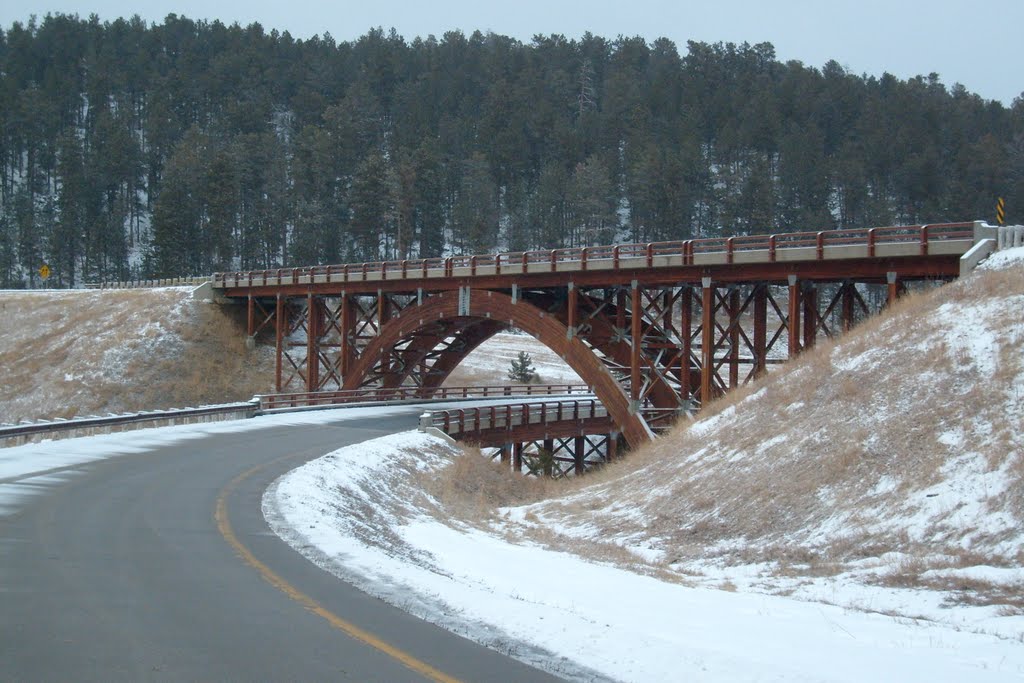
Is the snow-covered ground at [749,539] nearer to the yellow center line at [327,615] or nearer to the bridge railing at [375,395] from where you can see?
the yellow center line at [327,615]

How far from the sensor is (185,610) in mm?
9586

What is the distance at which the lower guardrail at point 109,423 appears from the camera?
84.9ft

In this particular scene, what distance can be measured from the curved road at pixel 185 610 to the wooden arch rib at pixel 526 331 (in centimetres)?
2223

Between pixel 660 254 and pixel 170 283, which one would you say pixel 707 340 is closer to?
pixel 660 254

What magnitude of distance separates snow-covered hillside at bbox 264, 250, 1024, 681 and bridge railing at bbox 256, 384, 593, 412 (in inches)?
677

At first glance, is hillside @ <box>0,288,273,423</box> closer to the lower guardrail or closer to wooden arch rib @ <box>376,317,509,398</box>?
wooden arch rib @ <box>376,317,509,398</box>

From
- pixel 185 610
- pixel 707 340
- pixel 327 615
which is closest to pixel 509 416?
pixel 707 340

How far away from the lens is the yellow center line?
7.94 m

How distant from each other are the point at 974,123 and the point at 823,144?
18515mm

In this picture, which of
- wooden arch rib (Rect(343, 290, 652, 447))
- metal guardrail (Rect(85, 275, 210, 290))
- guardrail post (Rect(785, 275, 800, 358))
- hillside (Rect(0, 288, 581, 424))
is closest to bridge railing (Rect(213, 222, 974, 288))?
guardrail post (Rect(785, 275, 800, 358))

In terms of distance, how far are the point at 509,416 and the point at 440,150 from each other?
282ft

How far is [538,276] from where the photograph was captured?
42812 mm

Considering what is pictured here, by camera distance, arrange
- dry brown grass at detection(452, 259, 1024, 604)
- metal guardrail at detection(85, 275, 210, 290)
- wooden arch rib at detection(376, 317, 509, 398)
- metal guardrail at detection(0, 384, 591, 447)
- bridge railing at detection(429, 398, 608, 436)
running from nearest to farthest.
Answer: dry brown grass at detection(452, 259, 1024, 604) → metal guardrail at detection(0, 384, 591, 447) → bridge railing at detection(429, 398, 608, 436) → wooden arch rib at detection(376, 317, 509, 398) → metal guardrail at detection(85, 275, 210, 290)

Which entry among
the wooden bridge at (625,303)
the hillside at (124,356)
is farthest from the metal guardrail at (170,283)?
the wooden bridge at (625,303)
